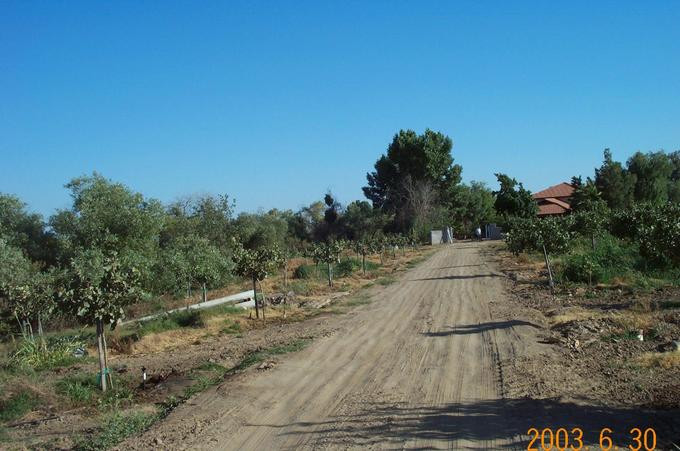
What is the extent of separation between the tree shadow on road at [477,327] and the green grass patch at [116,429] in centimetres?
932

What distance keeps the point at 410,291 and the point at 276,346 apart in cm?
1357

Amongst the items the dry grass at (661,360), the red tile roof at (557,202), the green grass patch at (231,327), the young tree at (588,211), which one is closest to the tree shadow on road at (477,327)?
the dry grass at (661,360)

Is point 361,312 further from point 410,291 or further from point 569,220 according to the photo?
point 569,220

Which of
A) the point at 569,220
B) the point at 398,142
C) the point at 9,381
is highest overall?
the point at 398,142

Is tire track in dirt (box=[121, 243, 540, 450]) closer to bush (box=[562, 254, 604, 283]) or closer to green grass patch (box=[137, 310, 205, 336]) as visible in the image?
green grass patch (box=[137, 310, 205, 336])

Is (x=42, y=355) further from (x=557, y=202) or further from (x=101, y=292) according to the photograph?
(x=557, y=202)

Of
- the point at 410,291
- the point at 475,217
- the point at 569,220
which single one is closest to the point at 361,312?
the point at 410,291

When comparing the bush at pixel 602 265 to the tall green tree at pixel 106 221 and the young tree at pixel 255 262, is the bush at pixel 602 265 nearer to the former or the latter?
the young tree at pixel 255 262

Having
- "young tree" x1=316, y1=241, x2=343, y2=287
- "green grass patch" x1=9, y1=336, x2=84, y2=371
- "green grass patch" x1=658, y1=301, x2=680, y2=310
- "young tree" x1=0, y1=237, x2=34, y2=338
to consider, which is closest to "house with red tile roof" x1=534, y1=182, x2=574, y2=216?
"young tree" x1=316, y1=241, x2=343, y2=287

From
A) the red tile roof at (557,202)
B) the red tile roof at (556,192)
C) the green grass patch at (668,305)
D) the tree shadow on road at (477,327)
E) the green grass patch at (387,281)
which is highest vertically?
the red tile roof at (556,192)

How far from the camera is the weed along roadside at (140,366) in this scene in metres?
10.5

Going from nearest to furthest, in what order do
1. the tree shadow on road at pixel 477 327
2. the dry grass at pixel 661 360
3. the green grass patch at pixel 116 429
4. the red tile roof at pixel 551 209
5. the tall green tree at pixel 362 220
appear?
the green grass patch at pixel 116 429
the dry grass at pixel 661 360
the tree shadow on road at pixel 477 327
the red tile roof at pixel 551 209
the tall green tree at pixel 362 220

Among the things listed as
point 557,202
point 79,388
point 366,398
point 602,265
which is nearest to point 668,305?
point 602,265

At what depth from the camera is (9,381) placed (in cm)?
1396
